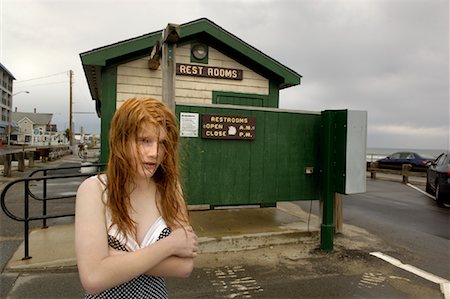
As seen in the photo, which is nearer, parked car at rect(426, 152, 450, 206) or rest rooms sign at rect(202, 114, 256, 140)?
rest rooms sign at rect(202, 114, 256, 140)

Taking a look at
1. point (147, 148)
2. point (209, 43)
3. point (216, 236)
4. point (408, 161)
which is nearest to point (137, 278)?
point (147, 148)

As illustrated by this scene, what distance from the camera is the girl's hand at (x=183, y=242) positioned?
137 cm

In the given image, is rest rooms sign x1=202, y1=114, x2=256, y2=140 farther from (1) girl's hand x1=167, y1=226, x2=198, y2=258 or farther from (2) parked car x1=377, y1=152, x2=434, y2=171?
(2) parked car x1=377, y1=152, x2=434, y2=171

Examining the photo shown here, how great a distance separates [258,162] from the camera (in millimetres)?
5320

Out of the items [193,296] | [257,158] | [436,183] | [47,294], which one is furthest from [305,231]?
[436,183]

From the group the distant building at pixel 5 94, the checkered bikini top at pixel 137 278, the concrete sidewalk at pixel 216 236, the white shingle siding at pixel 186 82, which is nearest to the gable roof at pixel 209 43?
the white shingle siding at pixel 186 82

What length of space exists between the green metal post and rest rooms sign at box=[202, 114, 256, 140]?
1057 millimetres

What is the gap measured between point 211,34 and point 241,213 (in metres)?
3.54

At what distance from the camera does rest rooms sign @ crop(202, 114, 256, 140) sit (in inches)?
198

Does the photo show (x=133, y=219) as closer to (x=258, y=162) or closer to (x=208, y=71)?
(x=258, y=162)

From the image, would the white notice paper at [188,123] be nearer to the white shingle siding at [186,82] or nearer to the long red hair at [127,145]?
the white shingle siding at [186,82]

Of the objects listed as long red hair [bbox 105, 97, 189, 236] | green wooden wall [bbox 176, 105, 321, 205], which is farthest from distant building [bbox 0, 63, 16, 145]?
long red hair [bbox 105, 97, 189, 236]

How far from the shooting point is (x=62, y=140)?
86062mm

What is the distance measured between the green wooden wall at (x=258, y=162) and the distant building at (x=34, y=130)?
73165mm
